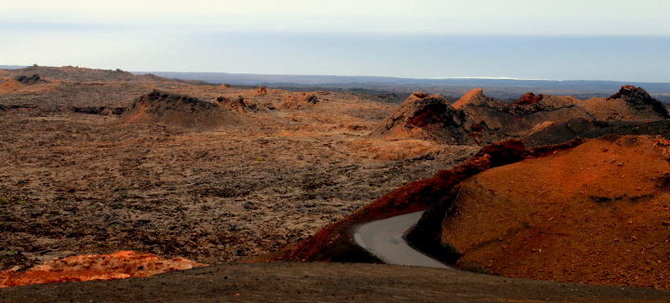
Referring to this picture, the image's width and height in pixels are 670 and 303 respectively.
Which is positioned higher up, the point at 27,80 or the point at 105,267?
the point at 27,80

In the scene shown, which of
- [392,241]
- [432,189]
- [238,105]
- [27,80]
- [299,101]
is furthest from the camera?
[27,80]

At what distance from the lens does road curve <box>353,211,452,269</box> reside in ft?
55.6

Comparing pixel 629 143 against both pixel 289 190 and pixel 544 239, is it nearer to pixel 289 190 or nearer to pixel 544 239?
pixel 544 239

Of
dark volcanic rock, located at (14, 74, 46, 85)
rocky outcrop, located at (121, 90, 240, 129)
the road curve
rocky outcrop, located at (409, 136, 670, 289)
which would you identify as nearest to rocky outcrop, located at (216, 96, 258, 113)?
rocky outcrop, located at (121, 90, 240, 129)

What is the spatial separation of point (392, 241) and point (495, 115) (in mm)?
38614

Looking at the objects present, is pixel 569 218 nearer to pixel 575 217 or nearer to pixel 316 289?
pixel 575 217

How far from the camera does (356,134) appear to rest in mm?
53281

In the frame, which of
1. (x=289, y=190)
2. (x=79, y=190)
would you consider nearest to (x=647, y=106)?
(x=289, y=190)

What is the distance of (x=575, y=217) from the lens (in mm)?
16578

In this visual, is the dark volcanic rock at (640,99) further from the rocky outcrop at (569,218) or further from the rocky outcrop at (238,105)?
the rocky outcrop at (569,218)

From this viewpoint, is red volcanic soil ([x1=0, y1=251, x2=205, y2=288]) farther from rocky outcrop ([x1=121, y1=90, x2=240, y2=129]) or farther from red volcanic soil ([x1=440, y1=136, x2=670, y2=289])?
rocky outcrop ([x1=121, y1=90, x2=240, y2=129])

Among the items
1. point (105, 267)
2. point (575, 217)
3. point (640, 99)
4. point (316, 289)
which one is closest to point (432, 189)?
point (575, 217)

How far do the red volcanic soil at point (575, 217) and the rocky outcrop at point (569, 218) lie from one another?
0.03m

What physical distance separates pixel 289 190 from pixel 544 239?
16618 mm
